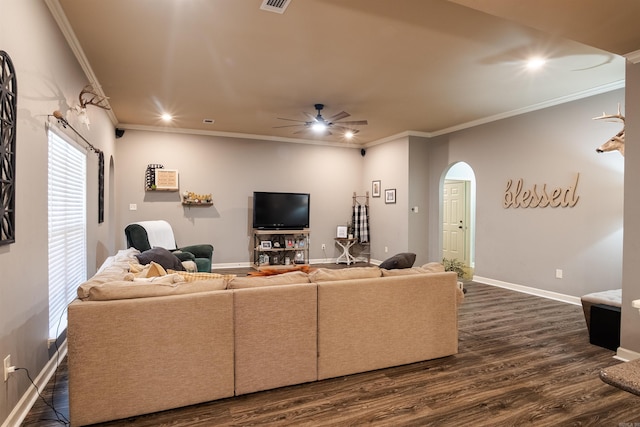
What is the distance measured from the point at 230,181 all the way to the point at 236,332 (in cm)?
524

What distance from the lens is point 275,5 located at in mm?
2674

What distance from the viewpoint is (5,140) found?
1895 millimetres

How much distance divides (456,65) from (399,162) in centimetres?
347

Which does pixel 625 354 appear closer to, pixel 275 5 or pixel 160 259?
pixel 275 5

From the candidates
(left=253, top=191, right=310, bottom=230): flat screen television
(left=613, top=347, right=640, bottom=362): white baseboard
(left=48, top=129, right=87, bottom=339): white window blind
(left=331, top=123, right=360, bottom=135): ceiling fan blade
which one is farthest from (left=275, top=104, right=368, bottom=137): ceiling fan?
(left=613, top=347, right=640, bottom=362): white baseboard

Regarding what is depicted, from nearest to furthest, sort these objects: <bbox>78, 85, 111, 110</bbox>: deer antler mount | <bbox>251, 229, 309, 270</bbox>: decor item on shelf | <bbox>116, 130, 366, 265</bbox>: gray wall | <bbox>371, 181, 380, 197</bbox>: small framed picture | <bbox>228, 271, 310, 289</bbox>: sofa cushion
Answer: <bbox>228, 271, 310, 289</bbox>: sofa cushion, <bbox>78, 85, 111, 110</bbox>: deer antler mount, <bbox>116, 130, 366, 265</bbox>: gray wall, <bbox>251, 229, 309, 270</bbox>: decor item on shelf, <bbox>371, 181, 380, 197</bbox>: small framed picture

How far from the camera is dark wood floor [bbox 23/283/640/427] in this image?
6.98ft

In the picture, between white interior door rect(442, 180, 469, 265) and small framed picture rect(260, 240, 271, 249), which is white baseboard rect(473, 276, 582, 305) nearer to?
white interior door rect(442, 180, 469, 265)

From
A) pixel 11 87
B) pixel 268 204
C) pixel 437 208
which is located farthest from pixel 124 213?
pixel 437 208

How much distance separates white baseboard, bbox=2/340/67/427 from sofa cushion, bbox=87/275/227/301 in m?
0.67

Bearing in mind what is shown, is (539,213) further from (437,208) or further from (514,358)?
(514,358)

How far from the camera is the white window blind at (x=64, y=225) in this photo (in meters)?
2.75

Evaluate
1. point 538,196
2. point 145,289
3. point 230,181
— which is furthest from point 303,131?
point 145,289

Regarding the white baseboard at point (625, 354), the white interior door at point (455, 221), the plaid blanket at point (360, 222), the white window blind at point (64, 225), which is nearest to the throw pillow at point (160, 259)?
the white window blind at point (64, 225)
